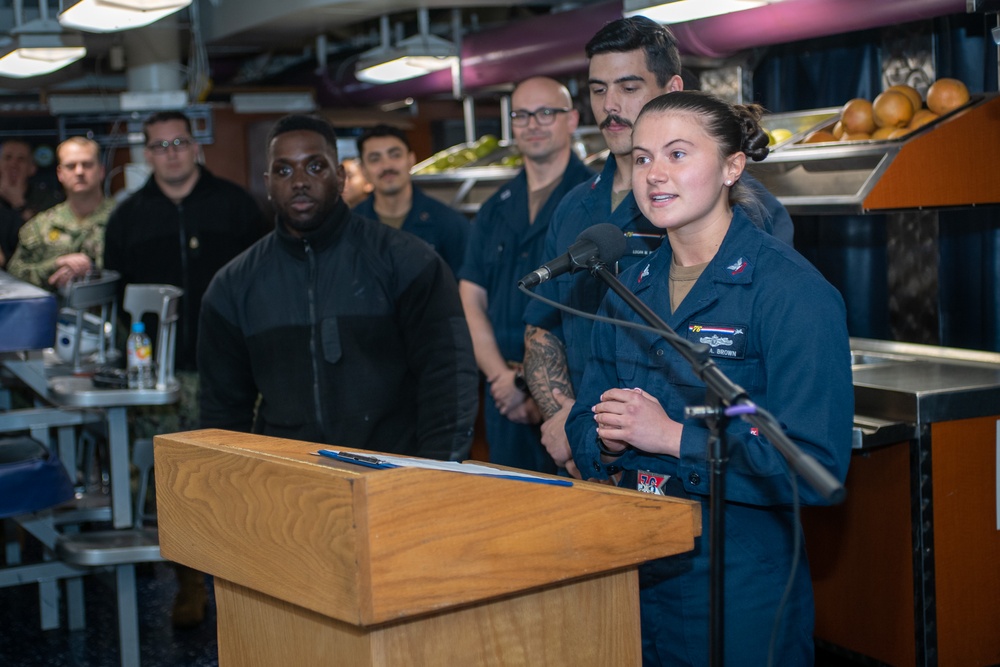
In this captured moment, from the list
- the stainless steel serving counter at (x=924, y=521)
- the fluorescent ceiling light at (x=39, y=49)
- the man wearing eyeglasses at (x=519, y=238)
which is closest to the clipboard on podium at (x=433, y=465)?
the stainless steel serving counter at (x=924, y=521)

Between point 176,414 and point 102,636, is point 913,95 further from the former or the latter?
point 102,636

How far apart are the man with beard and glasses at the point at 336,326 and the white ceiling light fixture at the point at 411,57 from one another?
4516mm

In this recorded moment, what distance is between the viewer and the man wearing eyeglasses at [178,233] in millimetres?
4609

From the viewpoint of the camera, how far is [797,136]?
4148mm

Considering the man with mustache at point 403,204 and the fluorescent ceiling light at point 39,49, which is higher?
the fluorescent ceiling light at point 39,49

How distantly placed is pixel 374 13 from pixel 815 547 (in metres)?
5.35

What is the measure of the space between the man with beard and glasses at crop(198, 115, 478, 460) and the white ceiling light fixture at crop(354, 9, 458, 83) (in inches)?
178

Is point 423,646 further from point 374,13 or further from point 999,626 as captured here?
point 374,13

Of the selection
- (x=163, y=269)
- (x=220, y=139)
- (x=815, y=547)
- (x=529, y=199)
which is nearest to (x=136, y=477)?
(x=163, y=269)

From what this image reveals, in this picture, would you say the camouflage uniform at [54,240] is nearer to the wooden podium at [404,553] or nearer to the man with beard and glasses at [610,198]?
the man with beard and glasses at [610,198]

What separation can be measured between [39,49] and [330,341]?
4787 mm

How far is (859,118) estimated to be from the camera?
12.8ft

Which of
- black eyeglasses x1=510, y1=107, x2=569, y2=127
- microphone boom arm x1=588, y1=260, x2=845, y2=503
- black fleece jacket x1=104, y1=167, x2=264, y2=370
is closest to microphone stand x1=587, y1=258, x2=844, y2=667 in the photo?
microphone boom arm x1=588, y1=260, x2=845, y2=503

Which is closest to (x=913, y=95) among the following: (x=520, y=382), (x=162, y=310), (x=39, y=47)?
(x=520, y=382)
